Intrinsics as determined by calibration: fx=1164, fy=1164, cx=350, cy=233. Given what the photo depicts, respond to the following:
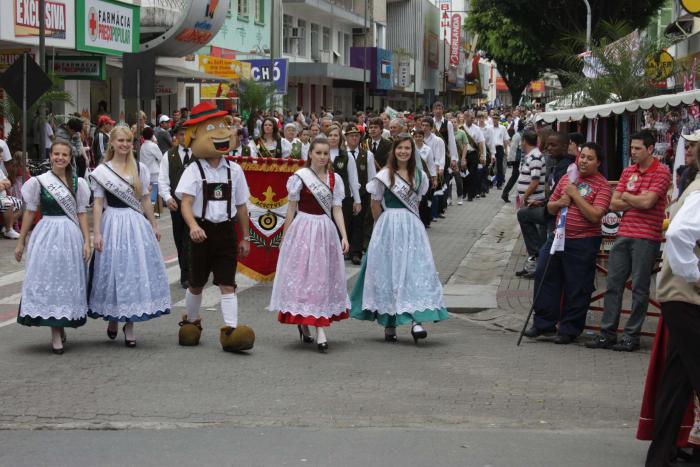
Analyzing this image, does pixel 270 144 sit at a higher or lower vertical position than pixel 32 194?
higher

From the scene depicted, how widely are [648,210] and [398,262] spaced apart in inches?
82.6

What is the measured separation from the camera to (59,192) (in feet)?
29.9

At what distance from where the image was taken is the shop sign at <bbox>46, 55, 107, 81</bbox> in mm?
26172

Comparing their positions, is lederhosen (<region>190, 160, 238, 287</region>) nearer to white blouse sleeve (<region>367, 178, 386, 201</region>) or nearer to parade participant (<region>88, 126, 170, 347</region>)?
parade participant (<region>88, 126, 170, 347</region>)

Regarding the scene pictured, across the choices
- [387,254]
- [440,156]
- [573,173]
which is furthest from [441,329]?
[440,156]

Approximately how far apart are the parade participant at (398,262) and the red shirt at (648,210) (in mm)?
1706

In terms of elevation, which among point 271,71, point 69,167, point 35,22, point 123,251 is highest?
point 35,22

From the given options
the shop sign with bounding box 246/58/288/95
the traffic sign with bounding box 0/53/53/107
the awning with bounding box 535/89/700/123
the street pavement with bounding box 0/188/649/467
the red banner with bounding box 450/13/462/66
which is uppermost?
the red banner with bounding box 450/13/462/66

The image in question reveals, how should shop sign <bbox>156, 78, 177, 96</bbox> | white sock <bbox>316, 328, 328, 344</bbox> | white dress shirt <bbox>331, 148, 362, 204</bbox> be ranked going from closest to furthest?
1. white sock <bbox>316, 328, 328, 344</bbox>
2. white dress shirt <bbox>331, 148, 362, 204</bbox>
3. shop sign <bbox>156, 78, 177, 96</bbox>

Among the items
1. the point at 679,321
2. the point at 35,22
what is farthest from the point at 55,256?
the point at 35,22

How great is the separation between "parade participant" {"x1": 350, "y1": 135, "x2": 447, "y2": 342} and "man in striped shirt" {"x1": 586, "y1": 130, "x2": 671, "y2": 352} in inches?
60.3

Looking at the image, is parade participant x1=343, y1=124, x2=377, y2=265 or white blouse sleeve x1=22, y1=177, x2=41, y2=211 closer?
white blouse sleeve x1=22, y1=177, x2=41, y2=211

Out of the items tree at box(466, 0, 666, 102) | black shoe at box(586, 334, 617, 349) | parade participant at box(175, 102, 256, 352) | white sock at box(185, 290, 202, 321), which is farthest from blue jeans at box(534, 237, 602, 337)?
tree at box(466, 0, 666, 102)

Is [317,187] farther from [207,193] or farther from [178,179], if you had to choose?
[178,179]
